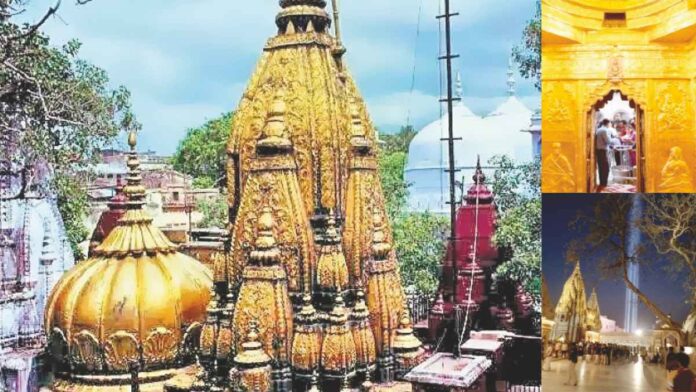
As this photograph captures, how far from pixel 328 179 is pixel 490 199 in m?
0.55

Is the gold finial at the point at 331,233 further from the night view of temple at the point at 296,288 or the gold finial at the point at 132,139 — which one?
the gold finial at the point at 132,139

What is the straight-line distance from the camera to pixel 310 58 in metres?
2.42

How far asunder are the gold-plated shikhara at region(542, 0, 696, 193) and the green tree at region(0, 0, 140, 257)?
1585 mm

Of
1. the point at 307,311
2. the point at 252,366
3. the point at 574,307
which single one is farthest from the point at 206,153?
the point at 574,307

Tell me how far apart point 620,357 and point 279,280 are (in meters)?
0.95

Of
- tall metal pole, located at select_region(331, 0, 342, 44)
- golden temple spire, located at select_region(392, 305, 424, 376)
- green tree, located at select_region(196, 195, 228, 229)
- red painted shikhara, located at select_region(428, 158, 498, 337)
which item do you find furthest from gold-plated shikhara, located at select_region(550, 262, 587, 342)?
green tree, located at select_region(196, 195, 228, 229)

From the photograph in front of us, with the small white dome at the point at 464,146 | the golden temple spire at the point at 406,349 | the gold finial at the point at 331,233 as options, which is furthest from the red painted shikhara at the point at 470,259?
the gold finial at the point at 331,233

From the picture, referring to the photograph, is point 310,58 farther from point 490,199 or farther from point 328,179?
point 490,199

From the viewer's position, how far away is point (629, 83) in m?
1.71

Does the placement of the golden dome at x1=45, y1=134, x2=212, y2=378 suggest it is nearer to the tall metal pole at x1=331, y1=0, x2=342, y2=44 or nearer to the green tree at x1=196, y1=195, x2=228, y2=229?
the green tree at x1=196, y1=195, x2=228, y2=229

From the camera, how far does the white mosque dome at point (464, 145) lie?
2184 millimetres

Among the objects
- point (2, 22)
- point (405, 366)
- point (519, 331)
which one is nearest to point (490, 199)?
point (519, 331)

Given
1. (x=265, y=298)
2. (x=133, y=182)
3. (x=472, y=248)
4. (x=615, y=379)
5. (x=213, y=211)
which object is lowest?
(x=615, y=379)

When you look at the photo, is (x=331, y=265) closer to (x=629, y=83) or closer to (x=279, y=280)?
(x=279, y=280)
